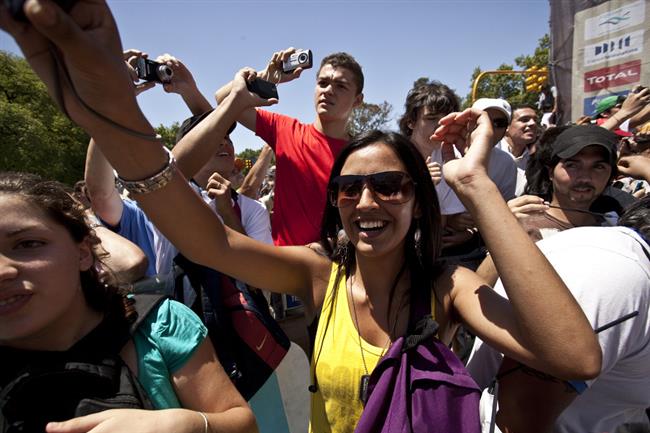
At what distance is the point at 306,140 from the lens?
10.3 ft

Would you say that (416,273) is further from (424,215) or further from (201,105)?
(201,105)

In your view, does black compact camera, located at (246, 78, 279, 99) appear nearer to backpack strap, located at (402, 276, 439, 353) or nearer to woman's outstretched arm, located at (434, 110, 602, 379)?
woman's outstretched arm, located at (434, 110, 602, 379)

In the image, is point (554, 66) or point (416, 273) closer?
point (416, 273)

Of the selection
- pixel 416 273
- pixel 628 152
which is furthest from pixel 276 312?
pixel 628 152

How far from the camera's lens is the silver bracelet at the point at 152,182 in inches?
43.3

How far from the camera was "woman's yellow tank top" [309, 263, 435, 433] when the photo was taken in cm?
142

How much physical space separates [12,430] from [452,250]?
2534 mm

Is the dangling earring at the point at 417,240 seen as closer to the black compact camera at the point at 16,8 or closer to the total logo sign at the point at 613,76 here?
the black compact camera at the point at 16,8

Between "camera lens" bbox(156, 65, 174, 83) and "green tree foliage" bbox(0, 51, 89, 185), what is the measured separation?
1911cm

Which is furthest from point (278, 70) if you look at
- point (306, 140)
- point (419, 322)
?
point (419, 322)

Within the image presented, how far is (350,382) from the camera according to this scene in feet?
4.64

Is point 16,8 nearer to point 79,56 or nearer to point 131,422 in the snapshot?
point 79,56

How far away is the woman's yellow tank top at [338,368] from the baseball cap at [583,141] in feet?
6.04

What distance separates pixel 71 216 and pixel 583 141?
8.85ft
